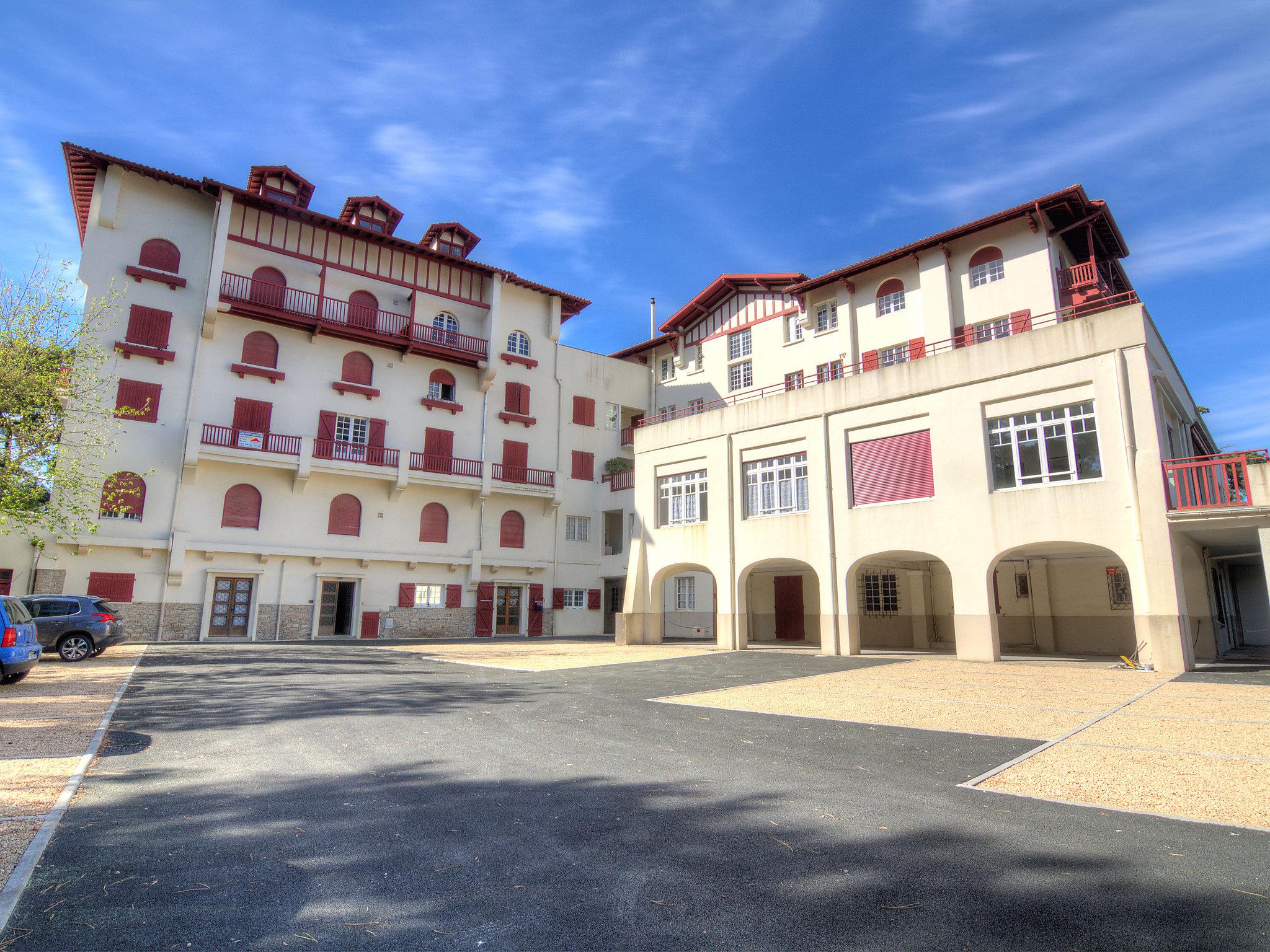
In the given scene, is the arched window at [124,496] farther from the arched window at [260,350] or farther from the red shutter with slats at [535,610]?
the red shutter with slats at [535,610]

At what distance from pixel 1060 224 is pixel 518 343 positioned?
2280 centimetres

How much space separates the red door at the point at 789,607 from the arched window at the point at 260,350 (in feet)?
73.3

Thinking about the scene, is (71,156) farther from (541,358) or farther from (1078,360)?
(1078,360)

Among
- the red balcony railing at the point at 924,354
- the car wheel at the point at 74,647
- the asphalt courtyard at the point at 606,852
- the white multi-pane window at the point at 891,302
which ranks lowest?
the asphalt courtyard at the point at 606,852

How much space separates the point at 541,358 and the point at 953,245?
1894cm

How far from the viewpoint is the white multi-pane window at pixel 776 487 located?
874 inches

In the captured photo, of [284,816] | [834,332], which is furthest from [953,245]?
[284,816]

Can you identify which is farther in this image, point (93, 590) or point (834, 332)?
point (834, 332)

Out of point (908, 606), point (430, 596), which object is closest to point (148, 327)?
point (430, 596)

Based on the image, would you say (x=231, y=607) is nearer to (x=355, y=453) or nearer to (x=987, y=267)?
(x=355, y=453)

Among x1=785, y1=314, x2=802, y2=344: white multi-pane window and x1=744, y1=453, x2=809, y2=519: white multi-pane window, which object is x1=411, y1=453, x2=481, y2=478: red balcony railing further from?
x1=785, y1=314, x2=802, y2=344: white multi-pane window

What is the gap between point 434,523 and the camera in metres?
30.8

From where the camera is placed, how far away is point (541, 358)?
1378 inches

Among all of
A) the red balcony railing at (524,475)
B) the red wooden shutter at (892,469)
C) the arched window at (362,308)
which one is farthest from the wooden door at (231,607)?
the red wooden shutter at (892,469)
